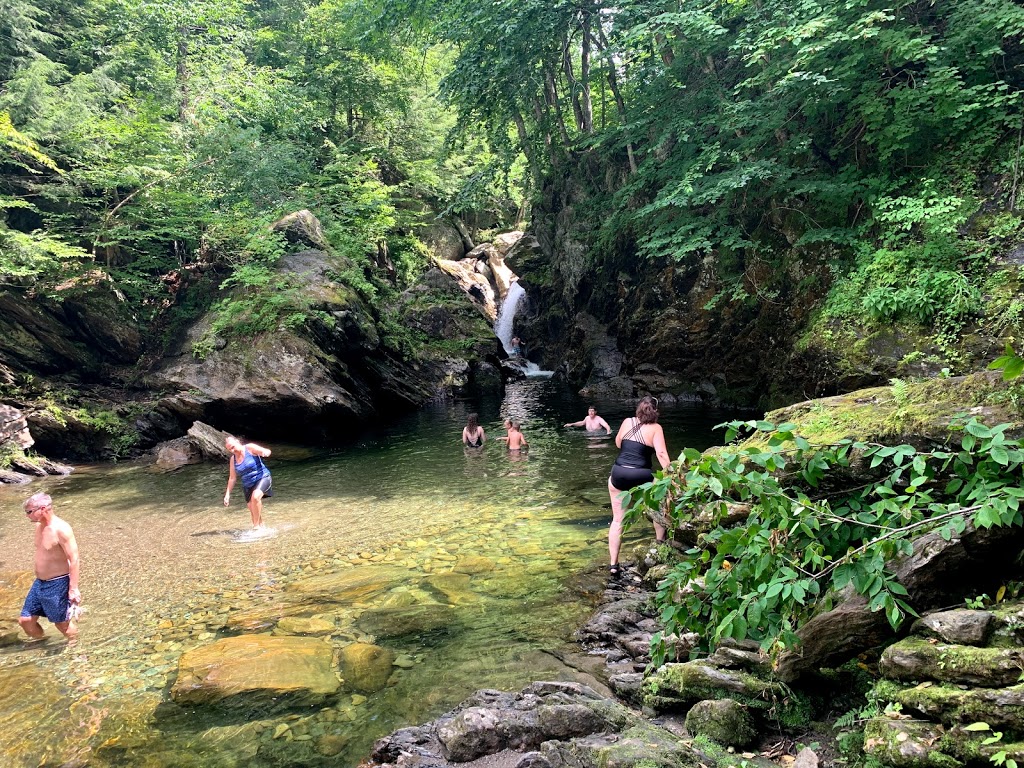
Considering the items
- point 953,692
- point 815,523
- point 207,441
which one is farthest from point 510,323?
point 953,692

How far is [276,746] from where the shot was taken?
3955 mm

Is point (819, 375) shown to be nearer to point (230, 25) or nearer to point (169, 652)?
point (169, 652)

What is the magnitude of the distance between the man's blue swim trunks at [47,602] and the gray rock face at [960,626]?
24.3 feet

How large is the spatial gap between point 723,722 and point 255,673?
363 cm

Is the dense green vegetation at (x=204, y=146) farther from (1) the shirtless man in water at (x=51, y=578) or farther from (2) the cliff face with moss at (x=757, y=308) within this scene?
(1) the shirtless man in water at (x=51, y=578)

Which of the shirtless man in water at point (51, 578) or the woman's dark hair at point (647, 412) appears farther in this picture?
the woman's dark hair at point (647, 412)

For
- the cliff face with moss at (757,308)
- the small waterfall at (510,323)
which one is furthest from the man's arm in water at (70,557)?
the small waterfall at (510,323)

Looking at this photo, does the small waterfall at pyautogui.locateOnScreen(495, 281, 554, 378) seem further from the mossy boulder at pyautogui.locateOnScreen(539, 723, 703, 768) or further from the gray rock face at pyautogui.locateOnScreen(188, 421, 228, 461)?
the mossy boulder at pyautogui.locateOnScreen(539, 723, 703, 768)

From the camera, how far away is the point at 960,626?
117 inches

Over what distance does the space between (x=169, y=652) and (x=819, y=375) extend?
1165 centimetres

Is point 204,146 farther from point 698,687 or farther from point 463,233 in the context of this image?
point 698,687

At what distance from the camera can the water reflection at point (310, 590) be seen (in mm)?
4188

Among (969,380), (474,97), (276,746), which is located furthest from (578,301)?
(276,746)

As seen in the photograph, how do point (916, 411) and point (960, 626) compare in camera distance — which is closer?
point (960, 626)
